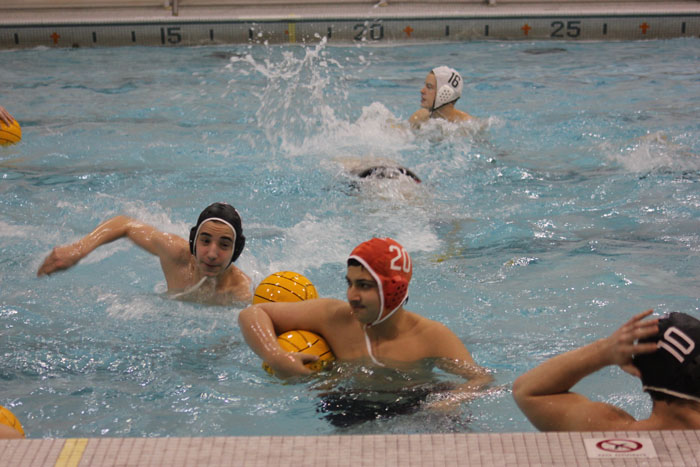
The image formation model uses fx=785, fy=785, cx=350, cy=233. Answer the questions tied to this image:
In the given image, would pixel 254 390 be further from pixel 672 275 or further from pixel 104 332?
pixel 672 275

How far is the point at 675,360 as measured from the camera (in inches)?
81.7

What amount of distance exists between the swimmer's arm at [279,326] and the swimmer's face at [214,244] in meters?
0.66

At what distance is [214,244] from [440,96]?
472 cm

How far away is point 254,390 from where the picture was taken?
3.53 meters

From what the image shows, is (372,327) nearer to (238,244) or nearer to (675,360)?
(238,244)

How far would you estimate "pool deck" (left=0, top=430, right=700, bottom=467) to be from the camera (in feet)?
6.56

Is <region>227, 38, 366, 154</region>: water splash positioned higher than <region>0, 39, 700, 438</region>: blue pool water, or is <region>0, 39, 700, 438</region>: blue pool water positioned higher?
<region>227, 38, 366, 154</region>: water splash

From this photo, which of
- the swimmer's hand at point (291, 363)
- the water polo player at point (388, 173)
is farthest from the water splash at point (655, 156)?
the swimmer's hand at point (291, 363)

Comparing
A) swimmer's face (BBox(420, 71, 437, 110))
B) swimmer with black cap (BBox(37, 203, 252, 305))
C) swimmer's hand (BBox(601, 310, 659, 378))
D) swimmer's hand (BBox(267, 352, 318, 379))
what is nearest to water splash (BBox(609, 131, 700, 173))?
swimmer's face (BBox(420, 71, 437, 110))

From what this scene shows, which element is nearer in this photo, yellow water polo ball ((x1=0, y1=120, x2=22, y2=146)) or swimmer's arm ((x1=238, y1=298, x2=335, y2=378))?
swimmer's arm ((x1=238, y1=298, x2=335, y2=378))

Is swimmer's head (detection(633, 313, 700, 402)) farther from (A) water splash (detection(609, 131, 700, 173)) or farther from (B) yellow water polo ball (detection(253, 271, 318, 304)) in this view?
(A) water splash (detection(609, 131, 700, 173))

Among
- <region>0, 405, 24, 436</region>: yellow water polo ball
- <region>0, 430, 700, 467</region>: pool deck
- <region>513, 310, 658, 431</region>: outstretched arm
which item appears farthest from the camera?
<region>0, 405, 24, 436</region>: yellow water polo ball

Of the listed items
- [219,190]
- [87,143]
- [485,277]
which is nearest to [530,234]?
[485,277]

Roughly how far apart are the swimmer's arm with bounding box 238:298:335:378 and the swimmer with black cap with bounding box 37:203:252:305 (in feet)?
2.24
